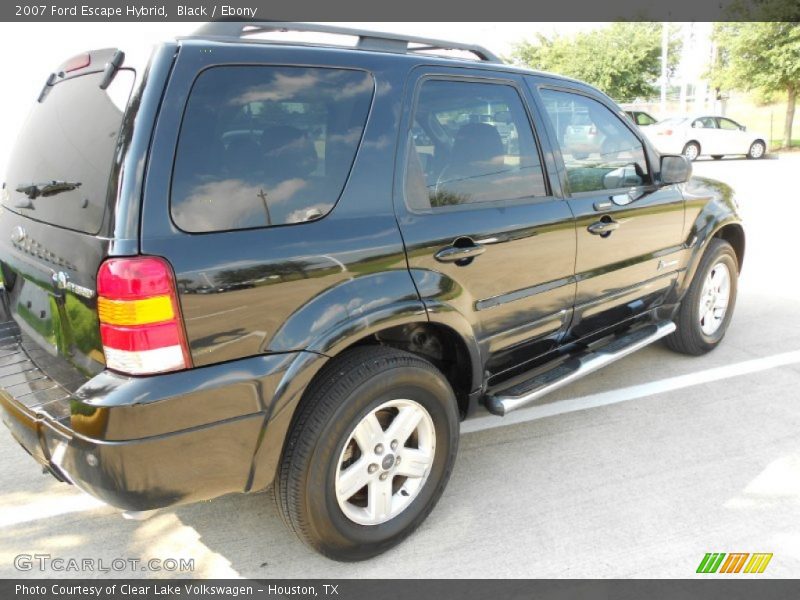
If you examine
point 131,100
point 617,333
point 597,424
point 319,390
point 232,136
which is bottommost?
point 597,424

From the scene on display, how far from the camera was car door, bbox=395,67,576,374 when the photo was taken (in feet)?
Answer: 8.39

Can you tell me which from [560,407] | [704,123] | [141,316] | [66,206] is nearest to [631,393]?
[560,407]

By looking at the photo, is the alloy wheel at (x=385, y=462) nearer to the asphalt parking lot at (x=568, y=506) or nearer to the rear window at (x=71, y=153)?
the asphalt parking lot at (x=568, y=506)

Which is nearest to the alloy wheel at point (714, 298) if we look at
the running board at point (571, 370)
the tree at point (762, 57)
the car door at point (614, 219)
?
the car door at point (614, 219)

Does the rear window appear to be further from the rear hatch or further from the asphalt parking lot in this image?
the asphalt parking lot

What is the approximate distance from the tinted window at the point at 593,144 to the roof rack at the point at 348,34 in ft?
2.05

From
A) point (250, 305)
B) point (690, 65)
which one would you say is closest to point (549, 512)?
point (250, 305)

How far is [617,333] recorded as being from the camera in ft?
12.8

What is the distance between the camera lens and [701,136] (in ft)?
65.4

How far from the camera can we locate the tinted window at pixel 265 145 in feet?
6.57

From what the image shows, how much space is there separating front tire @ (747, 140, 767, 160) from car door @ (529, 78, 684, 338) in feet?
65.8

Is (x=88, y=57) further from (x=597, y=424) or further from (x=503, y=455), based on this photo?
(x=597, y=424)

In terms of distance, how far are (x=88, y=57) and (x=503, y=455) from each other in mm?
2613

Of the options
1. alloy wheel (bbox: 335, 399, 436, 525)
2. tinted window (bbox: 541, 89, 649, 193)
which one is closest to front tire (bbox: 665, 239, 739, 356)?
tinted window (bbox: 541, 89, 649, 193)
